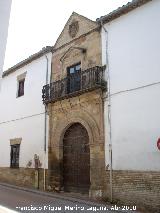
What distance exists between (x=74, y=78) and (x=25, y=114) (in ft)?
13.9

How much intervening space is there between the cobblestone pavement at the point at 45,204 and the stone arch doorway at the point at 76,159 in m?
0.85

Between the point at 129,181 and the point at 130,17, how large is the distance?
18.1 feet

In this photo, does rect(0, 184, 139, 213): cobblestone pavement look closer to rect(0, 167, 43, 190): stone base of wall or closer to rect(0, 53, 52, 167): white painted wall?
rect(0, 167, 43, 190): stone base of wall

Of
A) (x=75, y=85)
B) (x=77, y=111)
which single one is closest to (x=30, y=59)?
(x=75, y=85)

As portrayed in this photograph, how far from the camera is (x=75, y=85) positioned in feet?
39.5

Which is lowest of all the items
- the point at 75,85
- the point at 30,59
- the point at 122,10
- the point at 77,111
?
the point at 77,111

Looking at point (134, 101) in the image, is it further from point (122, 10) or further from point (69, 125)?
point (69, 125)

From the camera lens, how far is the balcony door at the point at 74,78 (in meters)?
11.9

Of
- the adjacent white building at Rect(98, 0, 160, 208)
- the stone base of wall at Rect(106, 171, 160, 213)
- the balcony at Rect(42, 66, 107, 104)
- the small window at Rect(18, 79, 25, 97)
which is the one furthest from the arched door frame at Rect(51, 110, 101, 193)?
the small window at Rect(18, 79, 25, 97)

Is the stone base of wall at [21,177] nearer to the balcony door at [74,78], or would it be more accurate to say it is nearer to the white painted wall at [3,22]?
the balcony door at [74,78]

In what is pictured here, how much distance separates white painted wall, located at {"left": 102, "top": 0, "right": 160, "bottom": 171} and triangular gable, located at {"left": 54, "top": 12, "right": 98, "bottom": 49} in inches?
62.7

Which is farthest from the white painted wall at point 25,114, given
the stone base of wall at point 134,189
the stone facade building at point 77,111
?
the stone base of wall at point 134,189

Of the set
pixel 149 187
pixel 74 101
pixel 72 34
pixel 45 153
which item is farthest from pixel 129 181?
pixel 72 34

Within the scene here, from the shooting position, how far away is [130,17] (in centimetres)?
1042
